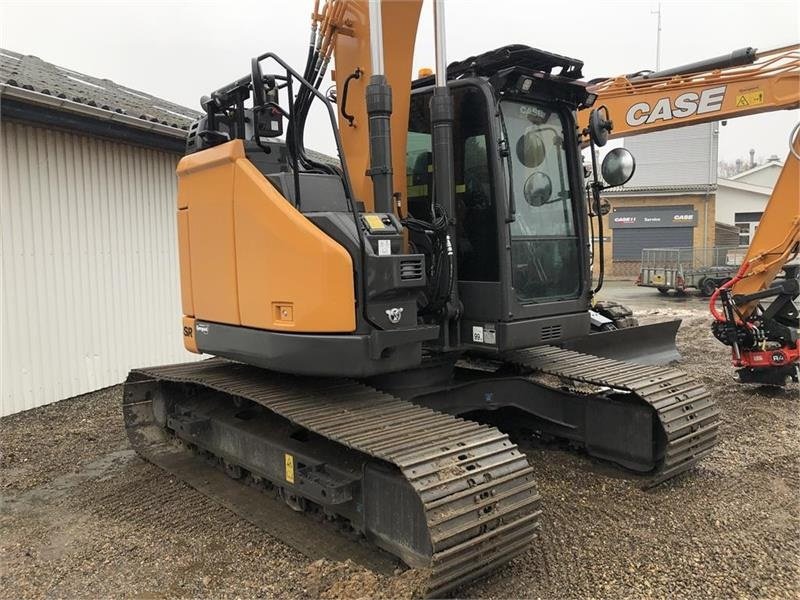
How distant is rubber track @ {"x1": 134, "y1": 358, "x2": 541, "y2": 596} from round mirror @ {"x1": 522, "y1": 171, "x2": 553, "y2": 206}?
1514 mm

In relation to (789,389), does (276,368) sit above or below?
above

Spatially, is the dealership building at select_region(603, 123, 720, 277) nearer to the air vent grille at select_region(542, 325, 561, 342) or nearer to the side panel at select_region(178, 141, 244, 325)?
the air vent grille at select_region(542, 325, 561, 342)

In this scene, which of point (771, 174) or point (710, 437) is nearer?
point (710, 437)

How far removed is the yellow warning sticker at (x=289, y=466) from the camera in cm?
379

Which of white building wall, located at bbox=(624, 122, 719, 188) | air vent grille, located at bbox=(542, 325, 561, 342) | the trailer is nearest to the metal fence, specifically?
the trailer

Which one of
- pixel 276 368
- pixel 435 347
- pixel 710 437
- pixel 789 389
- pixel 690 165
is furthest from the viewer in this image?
pixel 690 165

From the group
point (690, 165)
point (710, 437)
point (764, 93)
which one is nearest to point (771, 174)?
point (690, 165)

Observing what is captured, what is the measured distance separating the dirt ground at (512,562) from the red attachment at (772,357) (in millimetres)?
1492

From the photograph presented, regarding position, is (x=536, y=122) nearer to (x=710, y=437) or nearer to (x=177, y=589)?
(x=710, y=437)

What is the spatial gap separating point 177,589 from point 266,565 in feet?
1.48

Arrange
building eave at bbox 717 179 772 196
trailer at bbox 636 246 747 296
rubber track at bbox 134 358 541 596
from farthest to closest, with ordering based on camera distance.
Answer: building eave at bbox 717 179 772 196 → trailer at bbox 636 246 747 296 → rubber track at bbox 134 358 541 596

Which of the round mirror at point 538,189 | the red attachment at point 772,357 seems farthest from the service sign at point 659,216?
the round mirror at point 538,189

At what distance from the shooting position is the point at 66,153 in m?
6.87

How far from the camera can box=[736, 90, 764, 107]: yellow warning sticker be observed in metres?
6.91
